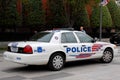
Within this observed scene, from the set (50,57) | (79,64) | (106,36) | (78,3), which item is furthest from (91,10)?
(50,57)

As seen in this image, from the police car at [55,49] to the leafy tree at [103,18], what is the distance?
18369 mm

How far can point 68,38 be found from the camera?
11.8 m

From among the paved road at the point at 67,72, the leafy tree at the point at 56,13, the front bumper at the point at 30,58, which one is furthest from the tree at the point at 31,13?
the front bumper at the point at 30,58

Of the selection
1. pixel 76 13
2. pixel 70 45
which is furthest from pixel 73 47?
pixel 76 13

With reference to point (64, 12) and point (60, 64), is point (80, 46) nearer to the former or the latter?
point (60, 64)

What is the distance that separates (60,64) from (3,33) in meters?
15.4

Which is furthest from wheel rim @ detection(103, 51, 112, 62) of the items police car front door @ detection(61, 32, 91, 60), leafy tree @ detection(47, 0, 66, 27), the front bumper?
leafy tree @ detection(47, 0, 66, 27)

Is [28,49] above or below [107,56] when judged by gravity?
above

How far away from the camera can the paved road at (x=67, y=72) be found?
32.3ft

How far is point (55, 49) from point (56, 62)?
1.57 ft

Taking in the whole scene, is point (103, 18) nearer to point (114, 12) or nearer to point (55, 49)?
point (114, 12)

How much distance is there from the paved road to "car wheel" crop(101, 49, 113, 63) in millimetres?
373

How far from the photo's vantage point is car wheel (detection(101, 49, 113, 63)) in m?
13.1

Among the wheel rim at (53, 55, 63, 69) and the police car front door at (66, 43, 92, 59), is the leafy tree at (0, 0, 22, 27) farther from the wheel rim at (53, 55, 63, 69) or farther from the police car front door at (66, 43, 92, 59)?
the wheel rim at (53, 55, 63, 69)
